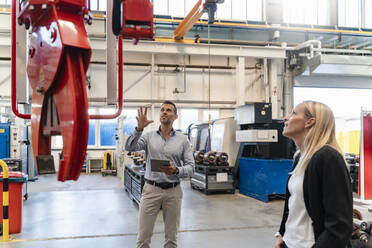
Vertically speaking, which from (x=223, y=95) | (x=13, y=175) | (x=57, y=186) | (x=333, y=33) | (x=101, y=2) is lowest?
(x=57, y=186)

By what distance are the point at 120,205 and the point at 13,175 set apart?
7.76 ft

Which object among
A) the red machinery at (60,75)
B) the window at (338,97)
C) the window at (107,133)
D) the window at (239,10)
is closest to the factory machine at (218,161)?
the window at (239,10)

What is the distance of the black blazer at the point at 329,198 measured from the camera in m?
1.40

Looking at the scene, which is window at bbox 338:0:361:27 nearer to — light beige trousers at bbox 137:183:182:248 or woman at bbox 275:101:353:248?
light beige trousers at bbox 137:183:182:248

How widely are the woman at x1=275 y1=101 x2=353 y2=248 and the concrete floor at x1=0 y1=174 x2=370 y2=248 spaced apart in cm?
272

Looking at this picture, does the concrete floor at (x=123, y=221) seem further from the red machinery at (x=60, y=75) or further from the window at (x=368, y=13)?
the window at (x=368, y=13)

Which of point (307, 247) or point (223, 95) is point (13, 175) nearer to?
point (307, 247)

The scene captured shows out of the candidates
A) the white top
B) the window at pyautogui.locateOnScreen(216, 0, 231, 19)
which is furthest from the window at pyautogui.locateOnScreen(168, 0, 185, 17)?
the white top

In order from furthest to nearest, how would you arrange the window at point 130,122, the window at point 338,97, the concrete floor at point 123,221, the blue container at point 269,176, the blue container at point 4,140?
1. the window at point 338,97
2. the window at point 130,122
3. the blue container at point 4,140
4. the blue container at point 269,176
5. the concrete floor at point 123,221

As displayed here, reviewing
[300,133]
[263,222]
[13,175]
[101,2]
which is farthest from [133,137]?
[101,2]

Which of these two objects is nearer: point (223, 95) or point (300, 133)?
point (300, 133)

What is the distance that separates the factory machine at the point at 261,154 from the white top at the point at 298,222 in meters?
5.21

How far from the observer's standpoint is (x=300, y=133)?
1.71 m

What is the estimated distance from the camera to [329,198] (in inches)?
56.1
